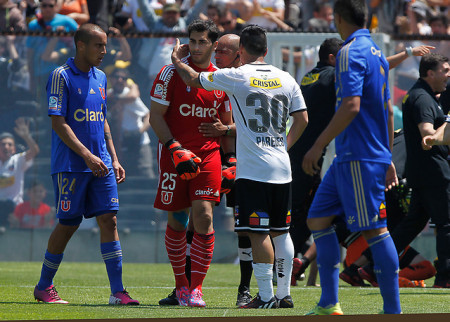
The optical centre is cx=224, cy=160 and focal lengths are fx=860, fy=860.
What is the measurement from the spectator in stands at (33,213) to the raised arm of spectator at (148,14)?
118 inches

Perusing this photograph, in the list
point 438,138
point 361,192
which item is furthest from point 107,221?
point 438,138

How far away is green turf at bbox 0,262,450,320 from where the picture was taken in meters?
5.84

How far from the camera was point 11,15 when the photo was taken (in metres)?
12.7

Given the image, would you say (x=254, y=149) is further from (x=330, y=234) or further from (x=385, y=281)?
(x=385, y=281)

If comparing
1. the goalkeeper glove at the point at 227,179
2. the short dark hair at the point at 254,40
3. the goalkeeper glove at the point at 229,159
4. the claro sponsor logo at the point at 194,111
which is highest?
the short dark hair at the point at 254,40

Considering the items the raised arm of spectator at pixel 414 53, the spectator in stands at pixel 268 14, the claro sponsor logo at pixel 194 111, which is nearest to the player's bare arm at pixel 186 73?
the claro sponsor logo at pixel 194 111

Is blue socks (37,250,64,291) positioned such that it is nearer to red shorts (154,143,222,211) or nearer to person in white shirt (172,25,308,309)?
red shorts (154,143,222,211)

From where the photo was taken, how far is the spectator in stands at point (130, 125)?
1191 cm

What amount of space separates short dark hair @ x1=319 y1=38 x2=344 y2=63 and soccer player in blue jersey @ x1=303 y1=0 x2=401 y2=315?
309cm

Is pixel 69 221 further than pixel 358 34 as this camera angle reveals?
Yes

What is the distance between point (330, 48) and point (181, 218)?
111 inches

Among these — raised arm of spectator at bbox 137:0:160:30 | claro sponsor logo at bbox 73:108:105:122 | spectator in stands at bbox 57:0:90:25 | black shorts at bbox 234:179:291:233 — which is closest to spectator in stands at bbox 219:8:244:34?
raised arm of spectator at bbox 137:0:160:30

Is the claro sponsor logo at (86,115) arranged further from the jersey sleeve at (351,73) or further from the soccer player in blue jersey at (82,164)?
the jersey sleeve at (351,73)

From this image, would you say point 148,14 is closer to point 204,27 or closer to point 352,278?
point 352,278
